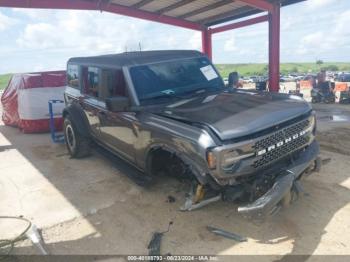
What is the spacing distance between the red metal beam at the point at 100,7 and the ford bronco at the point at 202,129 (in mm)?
5733

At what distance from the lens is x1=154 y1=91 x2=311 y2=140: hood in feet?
12.5

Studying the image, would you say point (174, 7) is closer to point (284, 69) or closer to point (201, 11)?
point (201, 11)

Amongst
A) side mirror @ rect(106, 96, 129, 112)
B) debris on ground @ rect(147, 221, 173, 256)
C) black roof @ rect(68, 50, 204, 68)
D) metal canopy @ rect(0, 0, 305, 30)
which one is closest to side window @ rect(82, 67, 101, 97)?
black roof @ rect(68, 50, 204, 68)

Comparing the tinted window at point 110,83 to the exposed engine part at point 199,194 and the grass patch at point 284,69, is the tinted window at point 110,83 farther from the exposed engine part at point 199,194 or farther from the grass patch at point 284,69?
the grass patch at point 284,69

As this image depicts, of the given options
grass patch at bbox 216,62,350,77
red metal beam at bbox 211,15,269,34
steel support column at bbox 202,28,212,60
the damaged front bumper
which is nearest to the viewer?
the damaged front bumper

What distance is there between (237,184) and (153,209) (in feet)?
4.81

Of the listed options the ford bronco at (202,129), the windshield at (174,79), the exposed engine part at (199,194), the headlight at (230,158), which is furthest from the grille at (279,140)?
the windshield at (174,79)

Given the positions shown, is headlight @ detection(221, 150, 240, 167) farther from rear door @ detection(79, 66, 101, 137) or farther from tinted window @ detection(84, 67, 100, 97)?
tinted window @ detection(84, 67, 100, 97)

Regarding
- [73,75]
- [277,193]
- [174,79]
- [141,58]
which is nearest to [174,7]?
[73,75]

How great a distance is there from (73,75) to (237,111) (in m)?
4.54

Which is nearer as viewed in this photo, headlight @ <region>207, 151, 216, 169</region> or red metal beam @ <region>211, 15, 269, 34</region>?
headlight @ <region>207, 151, 216, 169</region>

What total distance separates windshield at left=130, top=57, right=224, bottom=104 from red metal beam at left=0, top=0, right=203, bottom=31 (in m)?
7.17

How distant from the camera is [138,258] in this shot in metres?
3.79

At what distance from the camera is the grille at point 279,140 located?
3886mm
